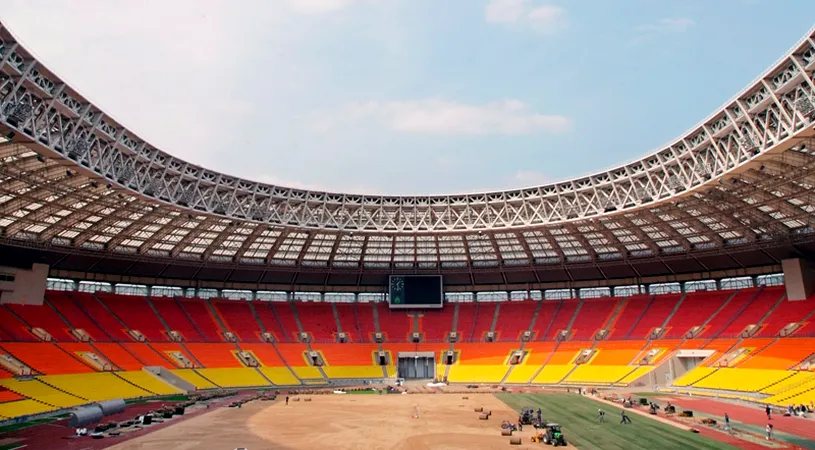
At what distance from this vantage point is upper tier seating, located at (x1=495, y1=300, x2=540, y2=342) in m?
71.5

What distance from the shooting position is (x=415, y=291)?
74.2 meters

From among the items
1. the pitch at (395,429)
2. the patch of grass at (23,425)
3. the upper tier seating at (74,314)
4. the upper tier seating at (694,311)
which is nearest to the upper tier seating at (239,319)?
the upper tier seating at (74,314)

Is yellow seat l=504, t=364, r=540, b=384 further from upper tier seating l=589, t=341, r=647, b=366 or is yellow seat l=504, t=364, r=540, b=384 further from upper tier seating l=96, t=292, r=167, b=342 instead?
upper tier seating l=96, t=292, r=167, b=342

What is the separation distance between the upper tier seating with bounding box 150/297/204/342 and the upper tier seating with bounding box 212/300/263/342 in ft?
14.5

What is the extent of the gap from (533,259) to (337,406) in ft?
112

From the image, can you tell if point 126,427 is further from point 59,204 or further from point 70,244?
point 70,244

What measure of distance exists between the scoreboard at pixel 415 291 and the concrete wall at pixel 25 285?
3983cm

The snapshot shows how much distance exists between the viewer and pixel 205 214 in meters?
45.8

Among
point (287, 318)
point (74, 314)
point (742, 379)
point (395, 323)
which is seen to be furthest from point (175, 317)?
point (742, 379)

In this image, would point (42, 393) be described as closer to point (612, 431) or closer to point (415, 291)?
point (612, 431)

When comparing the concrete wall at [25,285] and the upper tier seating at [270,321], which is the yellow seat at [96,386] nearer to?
the concrete wall at [25,285]

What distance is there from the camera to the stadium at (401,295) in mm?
33094

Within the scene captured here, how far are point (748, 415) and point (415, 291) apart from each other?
4328 cm

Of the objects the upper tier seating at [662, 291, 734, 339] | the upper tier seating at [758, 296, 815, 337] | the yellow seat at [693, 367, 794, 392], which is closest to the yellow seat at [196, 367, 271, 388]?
the yellow seat at [693, 367, 794, 392]
